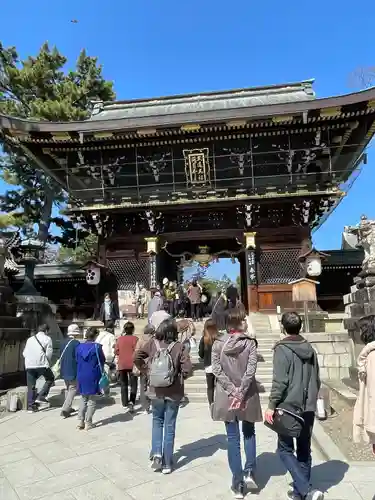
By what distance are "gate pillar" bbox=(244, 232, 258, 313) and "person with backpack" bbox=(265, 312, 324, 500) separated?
13.2 m

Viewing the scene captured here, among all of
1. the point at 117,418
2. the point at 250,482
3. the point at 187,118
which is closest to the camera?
the point at 250,482

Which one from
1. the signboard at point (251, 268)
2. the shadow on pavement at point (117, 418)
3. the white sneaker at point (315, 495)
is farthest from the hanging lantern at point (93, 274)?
the white sneaker at point (315, 495)

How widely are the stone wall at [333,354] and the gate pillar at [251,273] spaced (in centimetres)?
628

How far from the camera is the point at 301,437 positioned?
363 cm

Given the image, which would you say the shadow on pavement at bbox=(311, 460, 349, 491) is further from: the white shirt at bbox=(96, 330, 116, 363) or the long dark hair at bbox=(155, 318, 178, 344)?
the white shirt at bbox=(96, 330, 116, 363)

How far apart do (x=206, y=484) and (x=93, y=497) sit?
1.17 meters

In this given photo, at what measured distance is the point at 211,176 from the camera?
693 inches

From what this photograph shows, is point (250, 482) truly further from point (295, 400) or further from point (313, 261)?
point (313, 261)

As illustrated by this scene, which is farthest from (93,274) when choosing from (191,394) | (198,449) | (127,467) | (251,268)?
(127,467)

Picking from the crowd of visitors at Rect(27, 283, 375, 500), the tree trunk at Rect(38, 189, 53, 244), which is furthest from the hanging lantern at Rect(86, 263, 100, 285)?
the crowd of visitors at Rect(27, 283, 375, 500)

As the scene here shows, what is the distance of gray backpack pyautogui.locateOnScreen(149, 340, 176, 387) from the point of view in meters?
4.41

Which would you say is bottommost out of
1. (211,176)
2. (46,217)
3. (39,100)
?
(46,217)

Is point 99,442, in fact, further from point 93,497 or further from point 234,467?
point 234,467

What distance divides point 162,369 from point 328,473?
220 centimetres
